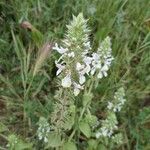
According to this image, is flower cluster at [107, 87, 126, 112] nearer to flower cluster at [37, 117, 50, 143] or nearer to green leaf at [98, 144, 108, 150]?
green leaf at [98, 144, 108, 150]

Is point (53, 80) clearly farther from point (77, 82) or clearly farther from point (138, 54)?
point (77, 82)

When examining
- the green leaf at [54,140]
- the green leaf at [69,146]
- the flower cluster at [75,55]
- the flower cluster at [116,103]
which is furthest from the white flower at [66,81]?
the flower cluster at [116,103]

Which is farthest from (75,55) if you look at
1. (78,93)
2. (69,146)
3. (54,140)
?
(69,146)

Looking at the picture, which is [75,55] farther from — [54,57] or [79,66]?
[54,57]

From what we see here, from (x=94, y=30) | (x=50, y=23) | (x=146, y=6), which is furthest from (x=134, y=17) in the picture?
(x=50, y=23)

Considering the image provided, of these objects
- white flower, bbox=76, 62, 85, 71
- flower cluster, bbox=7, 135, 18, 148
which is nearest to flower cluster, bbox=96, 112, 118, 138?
flower cluster, bbox=7, 135, 18, 148

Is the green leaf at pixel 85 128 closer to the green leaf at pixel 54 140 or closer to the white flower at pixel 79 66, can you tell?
the green leaf at pixel 54 140
